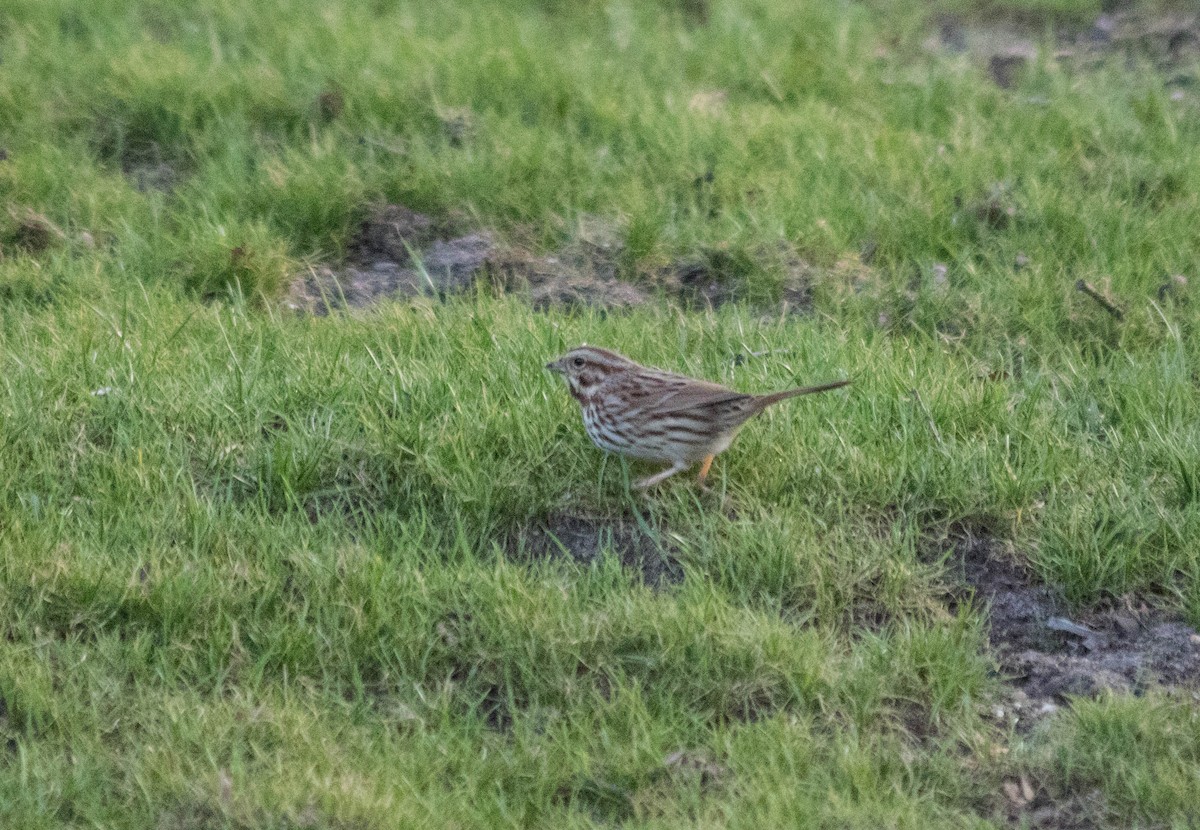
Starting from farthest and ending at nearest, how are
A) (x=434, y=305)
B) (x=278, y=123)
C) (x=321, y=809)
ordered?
1. (x=278, y=123)
2. (x=434, y=305)
3. (x=321, y=809)

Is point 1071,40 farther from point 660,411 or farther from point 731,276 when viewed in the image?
point 660,411

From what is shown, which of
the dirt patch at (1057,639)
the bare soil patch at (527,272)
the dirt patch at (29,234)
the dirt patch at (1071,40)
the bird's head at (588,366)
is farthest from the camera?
the dirt patch at (1071,40)

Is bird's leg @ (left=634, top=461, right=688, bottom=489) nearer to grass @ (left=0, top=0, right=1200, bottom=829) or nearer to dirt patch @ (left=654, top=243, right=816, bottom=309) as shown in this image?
grass @ (left=0, top=0, right=1200, bottom=829)

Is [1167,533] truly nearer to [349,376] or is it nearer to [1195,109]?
[349,376]

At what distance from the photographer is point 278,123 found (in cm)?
830

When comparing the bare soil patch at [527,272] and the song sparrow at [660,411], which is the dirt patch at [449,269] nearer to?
the bare soil patch at [527,272]

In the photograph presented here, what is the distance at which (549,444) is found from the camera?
5.67m

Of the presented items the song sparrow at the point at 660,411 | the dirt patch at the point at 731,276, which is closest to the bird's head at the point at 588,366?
the song sparrow at the point at 660,411

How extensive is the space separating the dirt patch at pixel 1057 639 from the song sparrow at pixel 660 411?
33.0 inches

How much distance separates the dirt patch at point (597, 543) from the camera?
5.26 meters

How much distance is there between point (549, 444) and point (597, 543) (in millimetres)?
491

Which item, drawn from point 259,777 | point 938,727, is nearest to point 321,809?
point 259,777

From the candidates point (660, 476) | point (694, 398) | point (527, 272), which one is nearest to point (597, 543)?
point (660, 476)

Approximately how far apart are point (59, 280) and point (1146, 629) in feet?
16.1
